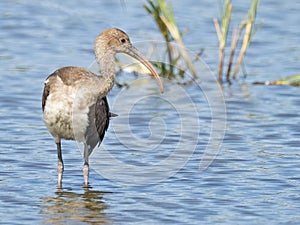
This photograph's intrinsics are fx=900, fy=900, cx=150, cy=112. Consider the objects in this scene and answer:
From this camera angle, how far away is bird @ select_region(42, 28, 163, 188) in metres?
7.39

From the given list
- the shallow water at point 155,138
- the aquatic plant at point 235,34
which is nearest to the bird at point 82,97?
the shallow water at point 155,138

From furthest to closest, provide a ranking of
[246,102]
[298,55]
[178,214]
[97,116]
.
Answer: [298,55] < [246,102] < [97,116] < [178,214]

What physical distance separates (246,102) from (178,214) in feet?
13.2

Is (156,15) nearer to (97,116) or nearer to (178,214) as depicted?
(97,116)

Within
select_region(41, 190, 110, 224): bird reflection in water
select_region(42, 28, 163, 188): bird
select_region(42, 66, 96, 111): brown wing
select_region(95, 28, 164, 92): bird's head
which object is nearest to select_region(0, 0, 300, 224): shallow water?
select_region(41, 190, 110, 224): bird reflection in water

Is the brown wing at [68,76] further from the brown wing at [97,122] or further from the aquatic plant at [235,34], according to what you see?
the aquatic plant at [235,34]

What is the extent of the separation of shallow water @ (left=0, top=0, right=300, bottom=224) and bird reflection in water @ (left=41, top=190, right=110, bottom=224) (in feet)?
0.05

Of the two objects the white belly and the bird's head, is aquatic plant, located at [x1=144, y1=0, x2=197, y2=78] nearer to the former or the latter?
the bird's head

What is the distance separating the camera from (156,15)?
443 inches

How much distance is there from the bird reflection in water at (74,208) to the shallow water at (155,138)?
0.02 meters

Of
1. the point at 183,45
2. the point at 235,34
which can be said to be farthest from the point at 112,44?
the point at 235,34

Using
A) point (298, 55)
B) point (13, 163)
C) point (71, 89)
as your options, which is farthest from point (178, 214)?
point (298, 55)

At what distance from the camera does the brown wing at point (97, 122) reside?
762cm

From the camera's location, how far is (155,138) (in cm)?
970
